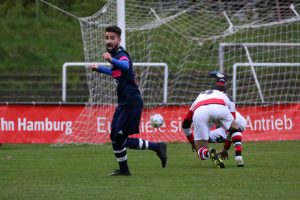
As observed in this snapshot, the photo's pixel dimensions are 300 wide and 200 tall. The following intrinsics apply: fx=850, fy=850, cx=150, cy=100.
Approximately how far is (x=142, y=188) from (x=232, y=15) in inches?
594

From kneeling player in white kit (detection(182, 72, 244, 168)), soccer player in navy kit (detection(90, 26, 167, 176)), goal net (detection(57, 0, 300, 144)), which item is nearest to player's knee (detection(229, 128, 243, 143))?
kneeling player in white kit (detection(182, 72, 244, 168))

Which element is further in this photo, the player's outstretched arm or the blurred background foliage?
the blurred background foliage

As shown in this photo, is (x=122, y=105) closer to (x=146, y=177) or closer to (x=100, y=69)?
(x=100, y=69)

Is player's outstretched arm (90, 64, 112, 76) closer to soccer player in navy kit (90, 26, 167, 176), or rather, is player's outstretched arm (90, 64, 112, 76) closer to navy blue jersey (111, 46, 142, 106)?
soccer player in navy kit (90, 26, 167, 176)

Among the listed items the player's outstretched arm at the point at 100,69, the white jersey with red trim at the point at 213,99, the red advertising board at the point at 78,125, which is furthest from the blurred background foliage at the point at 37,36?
the player's outstretched arm at the point at 100,69

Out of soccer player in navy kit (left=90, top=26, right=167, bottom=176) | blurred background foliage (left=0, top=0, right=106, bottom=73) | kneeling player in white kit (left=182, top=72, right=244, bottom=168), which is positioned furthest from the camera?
blurred background foliage (left=0, top=0, right=106, bottom=73)

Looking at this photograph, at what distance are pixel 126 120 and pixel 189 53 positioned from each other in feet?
53.9

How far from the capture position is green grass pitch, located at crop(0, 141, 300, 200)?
9.62 m

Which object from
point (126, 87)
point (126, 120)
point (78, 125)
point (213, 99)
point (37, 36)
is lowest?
point (78, 125)

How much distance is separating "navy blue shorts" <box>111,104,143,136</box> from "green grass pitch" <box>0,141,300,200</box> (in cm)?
67

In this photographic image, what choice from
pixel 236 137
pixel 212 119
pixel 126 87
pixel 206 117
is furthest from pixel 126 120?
pixel 236 137

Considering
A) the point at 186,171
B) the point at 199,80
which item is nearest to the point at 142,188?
the point at 186,171

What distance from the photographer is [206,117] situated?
550 inches

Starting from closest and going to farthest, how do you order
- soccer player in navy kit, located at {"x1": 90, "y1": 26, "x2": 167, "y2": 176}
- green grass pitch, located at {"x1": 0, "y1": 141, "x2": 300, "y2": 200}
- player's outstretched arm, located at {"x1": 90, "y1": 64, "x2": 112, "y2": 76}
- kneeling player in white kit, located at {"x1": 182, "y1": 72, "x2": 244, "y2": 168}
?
green grass pitch, located at {"x1": 0, "y1": 141, "x2": 300, "y2": 200}
player's outstretched arm, located at {"x1": 90, "y1": 64, "x2": 112, "y2": 76}
soccer player in navy kit, located at {"x1": 90, "y1": 26, "x2": 167, "y2": 176}
kneeling player in white kit, located at {"x1": 182, "y1": 72, "x2": 244, "y2": 168}
